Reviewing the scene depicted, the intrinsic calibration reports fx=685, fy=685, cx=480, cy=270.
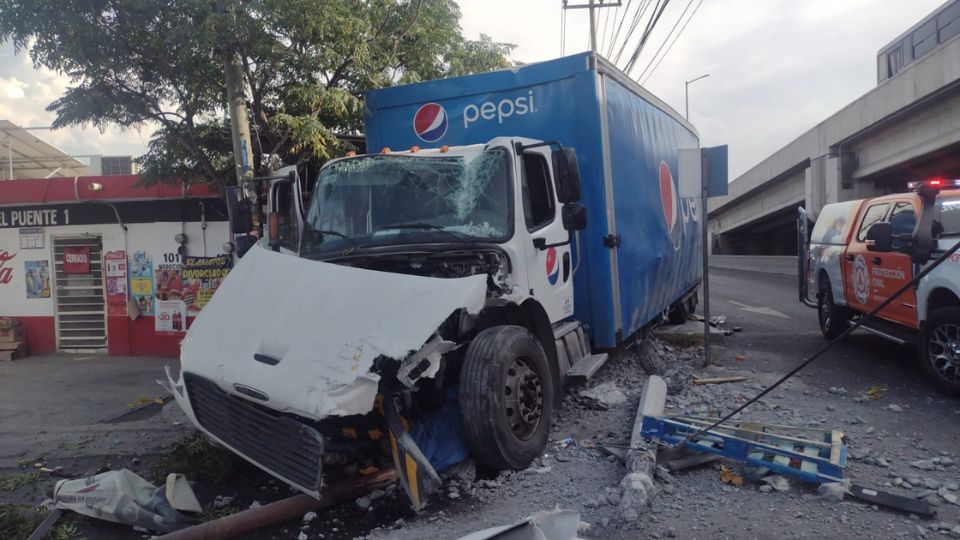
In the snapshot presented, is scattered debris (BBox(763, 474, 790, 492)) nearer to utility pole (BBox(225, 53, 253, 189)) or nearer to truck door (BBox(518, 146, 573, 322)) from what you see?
truck door (BBox(518, 146, 573, 322))

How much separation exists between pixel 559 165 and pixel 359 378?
2.68 meters

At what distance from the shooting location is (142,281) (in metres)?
12.1

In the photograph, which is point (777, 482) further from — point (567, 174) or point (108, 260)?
point (108, 260)

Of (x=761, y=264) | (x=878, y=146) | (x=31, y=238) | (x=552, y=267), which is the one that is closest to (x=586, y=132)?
(x=552, y=267)

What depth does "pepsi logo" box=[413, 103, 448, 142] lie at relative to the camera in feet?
22.8

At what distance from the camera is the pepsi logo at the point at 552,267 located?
5755mm

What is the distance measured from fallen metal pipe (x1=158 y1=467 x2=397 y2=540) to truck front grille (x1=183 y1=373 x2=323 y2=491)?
0.32 meters

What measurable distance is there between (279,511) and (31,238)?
1150 centimetres

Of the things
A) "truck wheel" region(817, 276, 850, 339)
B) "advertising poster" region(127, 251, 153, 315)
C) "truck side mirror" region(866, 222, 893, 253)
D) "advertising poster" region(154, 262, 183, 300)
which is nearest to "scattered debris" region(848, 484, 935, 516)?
"truck side mirror" region(866, 222, 893, 253)

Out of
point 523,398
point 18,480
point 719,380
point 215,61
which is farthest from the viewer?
point 215,61

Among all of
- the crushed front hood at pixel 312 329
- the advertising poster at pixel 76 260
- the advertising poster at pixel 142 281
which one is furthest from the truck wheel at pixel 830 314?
the advertising poster at pixel 76 260

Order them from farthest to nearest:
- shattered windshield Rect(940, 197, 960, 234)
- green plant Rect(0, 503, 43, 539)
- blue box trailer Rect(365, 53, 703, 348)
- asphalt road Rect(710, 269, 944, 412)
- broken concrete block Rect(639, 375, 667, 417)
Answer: asphalt road Rect(710, 269, 944, 412) → shattered windshield Rect(940, 197, 960, 234) → blue box trailer Rect(365, 53, 703, 348) → broken concrete block Rect(639, 375, 667, 417) → green plant Rect(0, 503, 43, 539)

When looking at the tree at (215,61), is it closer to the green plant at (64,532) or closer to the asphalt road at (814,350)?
the green plant at (64,532)

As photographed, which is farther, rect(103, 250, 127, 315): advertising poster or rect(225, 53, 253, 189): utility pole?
rect(103, 250, 127, 315): advertising poster
